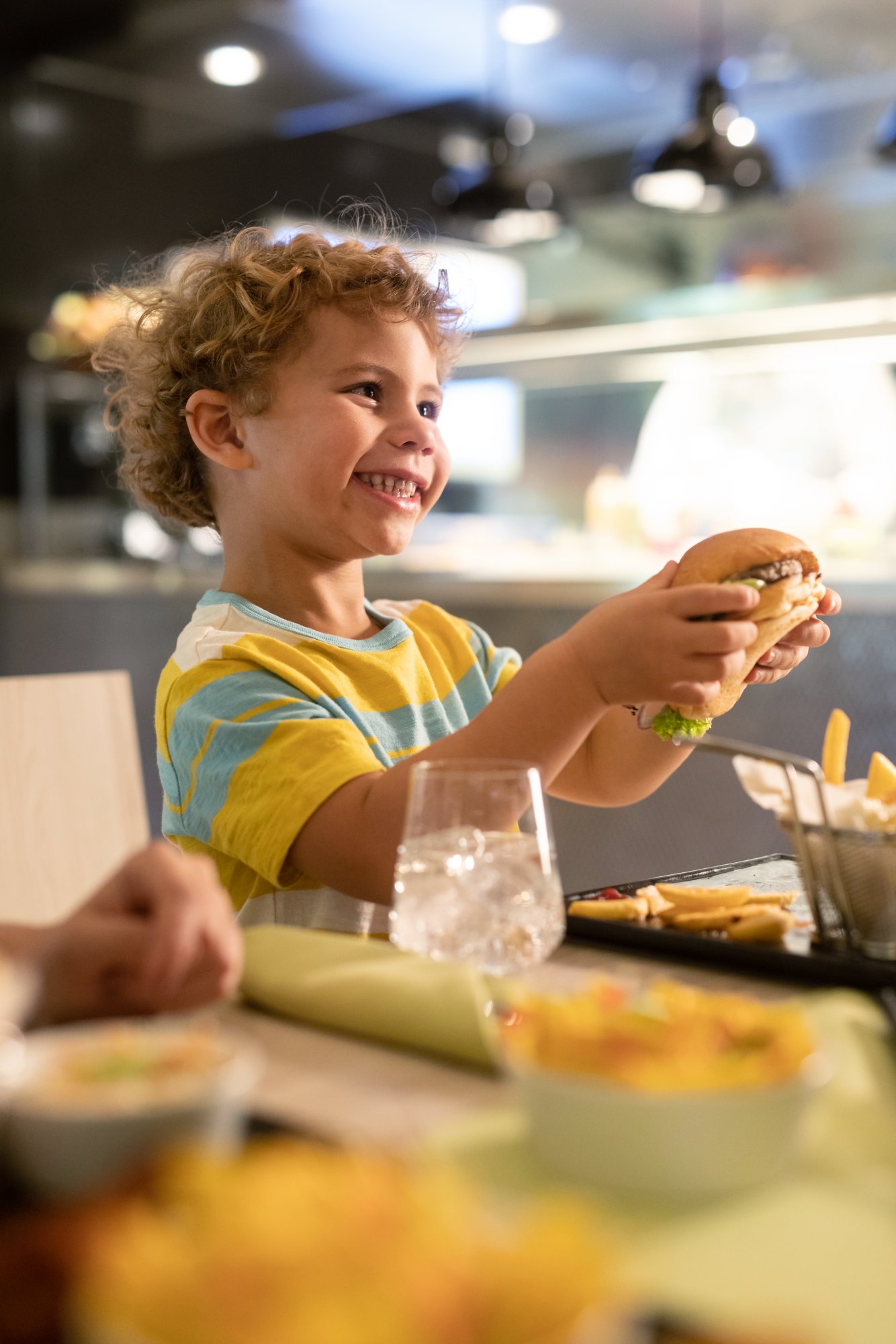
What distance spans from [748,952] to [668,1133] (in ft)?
1.23

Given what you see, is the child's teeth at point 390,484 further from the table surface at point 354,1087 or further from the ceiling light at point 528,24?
the ceiling light at point 528,24

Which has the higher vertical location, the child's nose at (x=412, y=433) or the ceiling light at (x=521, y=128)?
the ceiling light at (x=521, y=128)

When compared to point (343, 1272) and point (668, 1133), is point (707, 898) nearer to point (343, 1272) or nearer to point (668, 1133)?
point (668, 1133)

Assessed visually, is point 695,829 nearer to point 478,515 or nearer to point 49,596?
point 478,515

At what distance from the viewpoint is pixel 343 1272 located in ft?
1.04

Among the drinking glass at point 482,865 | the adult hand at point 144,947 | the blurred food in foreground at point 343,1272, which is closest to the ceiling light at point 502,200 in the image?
the drinking glass at point 482,865

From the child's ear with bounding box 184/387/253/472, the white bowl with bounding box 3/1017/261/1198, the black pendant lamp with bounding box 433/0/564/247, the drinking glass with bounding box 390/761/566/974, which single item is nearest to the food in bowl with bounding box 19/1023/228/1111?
the white bowl with bounding box 3/1017/261/1198

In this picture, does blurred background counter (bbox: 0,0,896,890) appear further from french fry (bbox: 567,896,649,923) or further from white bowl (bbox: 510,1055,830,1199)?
white bowl (bbox: 510,1055,830,1199)

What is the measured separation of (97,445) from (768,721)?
11.4 ft

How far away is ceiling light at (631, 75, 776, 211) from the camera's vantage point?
3629 millimetres

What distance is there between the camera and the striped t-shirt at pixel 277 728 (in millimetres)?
1083

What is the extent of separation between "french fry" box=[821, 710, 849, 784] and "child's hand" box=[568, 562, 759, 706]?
8cm

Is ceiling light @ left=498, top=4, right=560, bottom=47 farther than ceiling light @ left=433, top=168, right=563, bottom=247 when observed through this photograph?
Yes

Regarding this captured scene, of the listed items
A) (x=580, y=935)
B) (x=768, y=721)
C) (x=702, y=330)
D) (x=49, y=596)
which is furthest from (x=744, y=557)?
(x=49, y=596)
